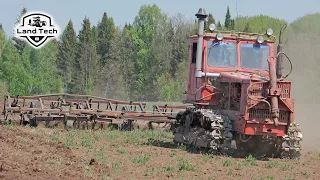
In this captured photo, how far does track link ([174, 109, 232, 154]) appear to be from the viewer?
51.3 feet

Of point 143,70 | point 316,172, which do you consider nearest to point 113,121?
point 316,172

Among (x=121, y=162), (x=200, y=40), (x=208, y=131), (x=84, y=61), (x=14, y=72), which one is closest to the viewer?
(x=121, y=162)

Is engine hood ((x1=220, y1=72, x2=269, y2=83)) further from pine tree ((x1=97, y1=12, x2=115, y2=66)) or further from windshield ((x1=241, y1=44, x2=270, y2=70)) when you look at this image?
pine tree ((x1=97, y1=12, x2=115, y2=66))

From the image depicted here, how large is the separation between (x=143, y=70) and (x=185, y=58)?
10.1m

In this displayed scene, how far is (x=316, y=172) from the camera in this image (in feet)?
44.6

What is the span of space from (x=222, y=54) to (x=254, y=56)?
888 mm

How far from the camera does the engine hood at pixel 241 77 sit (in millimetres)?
15654

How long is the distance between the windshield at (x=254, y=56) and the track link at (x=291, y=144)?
6.52 ft

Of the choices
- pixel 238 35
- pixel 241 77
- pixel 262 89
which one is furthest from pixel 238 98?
pixel 238 35

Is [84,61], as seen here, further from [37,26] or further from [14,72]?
[37,26]

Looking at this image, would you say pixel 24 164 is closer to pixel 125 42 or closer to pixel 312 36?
pixel 312 36

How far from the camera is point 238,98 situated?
637 inches

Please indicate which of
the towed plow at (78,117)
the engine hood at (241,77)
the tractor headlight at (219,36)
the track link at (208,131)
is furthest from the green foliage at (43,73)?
the engine hood at (241,77)

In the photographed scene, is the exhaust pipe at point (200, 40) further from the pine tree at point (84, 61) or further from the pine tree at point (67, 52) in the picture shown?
the pine tree at point (67, 52)
